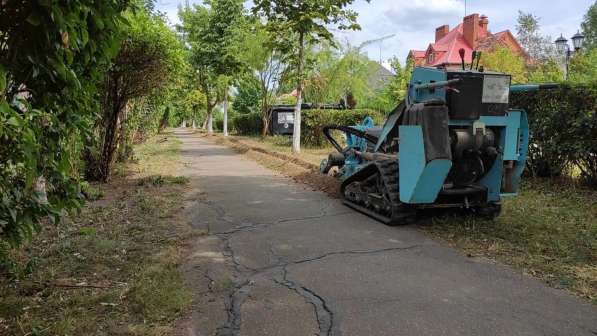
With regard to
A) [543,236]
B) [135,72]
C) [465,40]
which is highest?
[465,40]

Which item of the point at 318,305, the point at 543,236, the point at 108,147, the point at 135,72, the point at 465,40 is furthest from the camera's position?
the point at 465,40

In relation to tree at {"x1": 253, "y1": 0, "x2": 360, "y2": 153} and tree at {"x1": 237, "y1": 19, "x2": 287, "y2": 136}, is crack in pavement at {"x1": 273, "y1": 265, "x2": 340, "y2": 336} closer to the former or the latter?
tree at {"x1": 253, "y1": 0, "x2": 360, "y2": 153}

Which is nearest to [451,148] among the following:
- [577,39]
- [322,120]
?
[322,120]

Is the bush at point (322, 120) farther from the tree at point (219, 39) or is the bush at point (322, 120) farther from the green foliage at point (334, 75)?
the tree at point (219, 39)

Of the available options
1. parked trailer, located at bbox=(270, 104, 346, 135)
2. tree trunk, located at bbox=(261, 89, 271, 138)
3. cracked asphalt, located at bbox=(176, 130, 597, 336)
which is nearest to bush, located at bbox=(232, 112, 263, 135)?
parked trailer, located at bbox=(270, 104, 346, 135)

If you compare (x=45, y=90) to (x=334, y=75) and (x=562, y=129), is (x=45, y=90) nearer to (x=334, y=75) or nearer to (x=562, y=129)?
(x=562, y=129)

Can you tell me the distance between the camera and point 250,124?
34.8 m

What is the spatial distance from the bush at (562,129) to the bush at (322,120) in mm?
10120

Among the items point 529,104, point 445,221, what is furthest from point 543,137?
point 445,221

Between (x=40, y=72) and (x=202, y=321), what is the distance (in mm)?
2022

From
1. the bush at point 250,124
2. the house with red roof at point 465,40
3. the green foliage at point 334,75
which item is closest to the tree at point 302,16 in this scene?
the green foliage at point 334,75

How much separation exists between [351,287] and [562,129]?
6.70 m

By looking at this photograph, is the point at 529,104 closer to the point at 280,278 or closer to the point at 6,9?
the point at 280,278

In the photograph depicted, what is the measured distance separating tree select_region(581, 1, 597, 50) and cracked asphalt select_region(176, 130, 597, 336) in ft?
197
